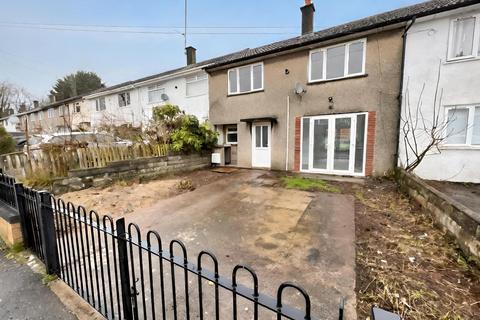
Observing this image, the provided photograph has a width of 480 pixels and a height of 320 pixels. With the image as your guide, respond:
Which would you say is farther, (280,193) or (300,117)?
(300,117)

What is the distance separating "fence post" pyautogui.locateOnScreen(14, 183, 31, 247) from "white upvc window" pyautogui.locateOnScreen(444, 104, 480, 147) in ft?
36.1

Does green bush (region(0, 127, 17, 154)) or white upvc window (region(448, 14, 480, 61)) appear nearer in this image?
white upvc window (region(448, 14, 480, 61))

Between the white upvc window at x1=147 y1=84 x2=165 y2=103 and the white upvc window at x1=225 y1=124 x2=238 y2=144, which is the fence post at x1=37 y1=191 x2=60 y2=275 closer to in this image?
the white upvc window at x1=225 y1=124 x2=238 y2=144

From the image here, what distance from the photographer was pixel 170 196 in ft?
22.6

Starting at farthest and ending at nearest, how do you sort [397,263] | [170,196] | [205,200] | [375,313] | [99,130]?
[99,130] → [170,196] → [205,200] → [397,263] → [375,313]

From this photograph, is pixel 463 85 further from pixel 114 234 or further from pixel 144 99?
pixel 144 99

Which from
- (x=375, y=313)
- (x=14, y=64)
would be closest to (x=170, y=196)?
(x=375, y=313)

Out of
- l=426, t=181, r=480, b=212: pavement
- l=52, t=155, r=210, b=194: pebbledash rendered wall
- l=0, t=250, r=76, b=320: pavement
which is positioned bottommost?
l=0, t=250, r=76, b=320: pavement

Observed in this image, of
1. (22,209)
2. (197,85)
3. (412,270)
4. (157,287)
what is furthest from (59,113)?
(412,270)

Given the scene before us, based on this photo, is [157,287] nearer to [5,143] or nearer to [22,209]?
[22,209]

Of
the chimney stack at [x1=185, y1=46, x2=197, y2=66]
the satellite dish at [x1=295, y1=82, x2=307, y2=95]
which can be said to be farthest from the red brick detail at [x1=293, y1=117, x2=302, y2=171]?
Answer: the chimney stack at [x1=185, y1=46, x2=197, y2=66]

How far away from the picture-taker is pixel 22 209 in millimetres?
3506

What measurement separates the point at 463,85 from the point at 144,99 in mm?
17941

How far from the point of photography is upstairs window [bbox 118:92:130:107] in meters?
18.7
